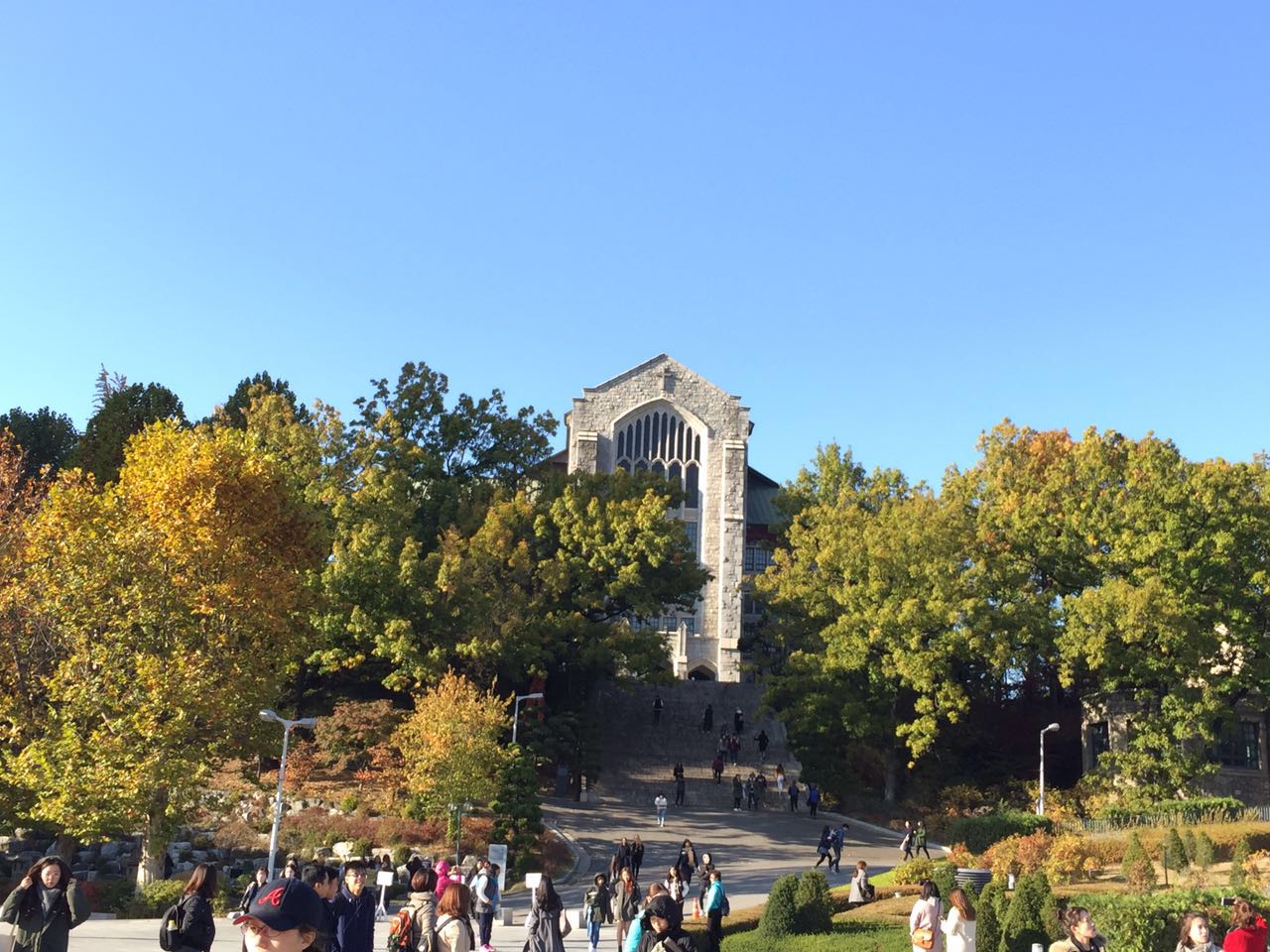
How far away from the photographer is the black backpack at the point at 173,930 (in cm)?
987

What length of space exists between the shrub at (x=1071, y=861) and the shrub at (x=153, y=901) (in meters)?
19.3

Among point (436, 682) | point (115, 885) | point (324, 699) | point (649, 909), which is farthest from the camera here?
point (324, 699)

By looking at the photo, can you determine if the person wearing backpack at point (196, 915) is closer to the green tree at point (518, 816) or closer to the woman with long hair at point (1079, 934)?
the woman with long hair at point (1079, 934)

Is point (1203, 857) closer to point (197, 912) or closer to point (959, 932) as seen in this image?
point (959, 932)

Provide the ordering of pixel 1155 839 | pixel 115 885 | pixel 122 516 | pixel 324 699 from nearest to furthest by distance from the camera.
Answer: pixel 115 885, pixel 122 516, pixel 1155 839, pixel 324 699

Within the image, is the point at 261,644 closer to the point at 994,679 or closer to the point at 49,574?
the point at 49,574

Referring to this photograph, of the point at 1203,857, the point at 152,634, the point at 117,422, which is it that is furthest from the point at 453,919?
the point at 117,422

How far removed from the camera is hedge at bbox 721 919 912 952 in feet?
67.7

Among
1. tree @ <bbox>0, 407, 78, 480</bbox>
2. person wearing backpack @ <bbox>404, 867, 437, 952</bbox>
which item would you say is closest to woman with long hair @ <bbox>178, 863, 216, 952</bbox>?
person wearing backpack @ <bbox>404, 867, 437, 952</bbox>

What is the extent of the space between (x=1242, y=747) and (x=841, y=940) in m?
30.6

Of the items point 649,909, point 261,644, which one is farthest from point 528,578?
point 649,909

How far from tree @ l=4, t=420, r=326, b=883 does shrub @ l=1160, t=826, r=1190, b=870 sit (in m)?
22.0

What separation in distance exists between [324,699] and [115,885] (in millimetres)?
19387

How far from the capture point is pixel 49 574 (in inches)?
1137
